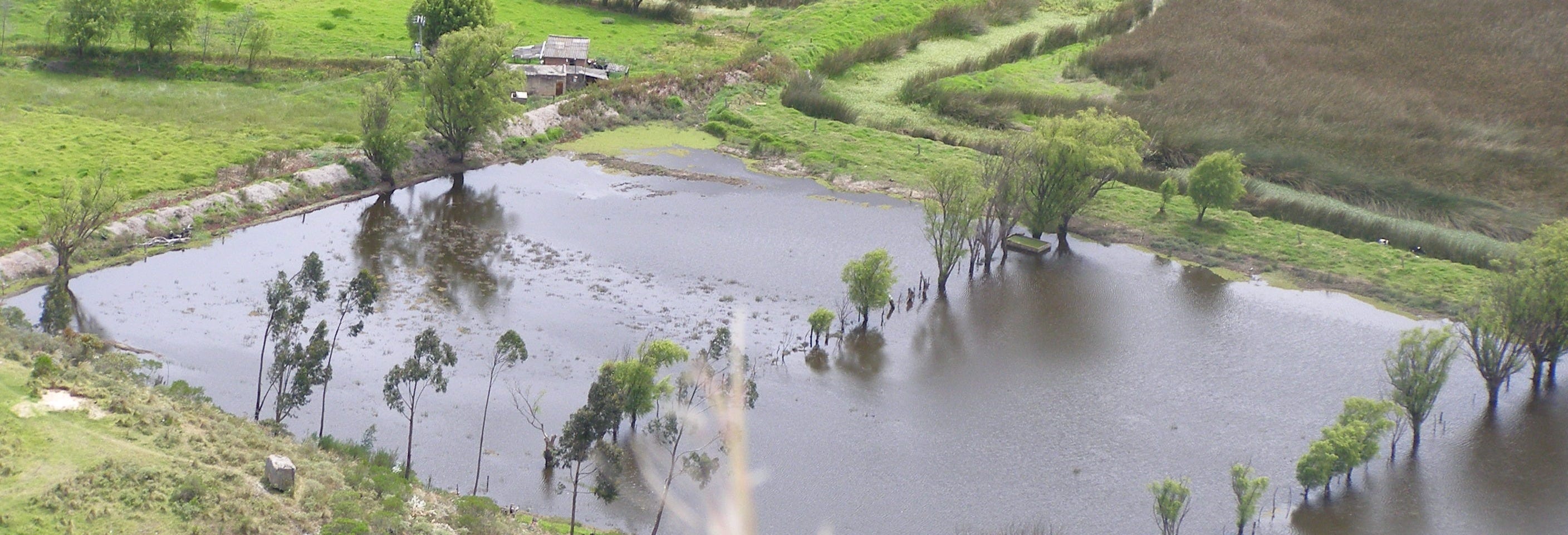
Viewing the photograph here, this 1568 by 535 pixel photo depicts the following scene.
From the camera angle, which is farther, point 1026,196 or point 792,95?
point 792,95

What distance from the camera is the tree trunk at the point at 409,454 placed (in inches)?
1380

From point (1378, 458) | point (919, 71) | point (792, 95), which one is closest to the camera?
point (1378, 458)

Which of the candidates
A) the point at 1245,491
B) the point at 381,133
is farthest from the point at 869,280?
the point at 381,133

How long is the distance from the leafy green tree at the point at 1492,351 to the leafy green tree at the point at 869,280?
19.1 meters

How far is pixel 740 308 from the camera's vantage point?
48812 millimetres

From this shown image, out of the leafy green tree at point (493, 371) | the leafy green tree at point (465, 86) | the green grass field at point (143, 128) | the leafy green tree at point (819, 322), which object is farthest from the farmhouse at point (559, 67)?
the leafy green tree at point (493, 371)

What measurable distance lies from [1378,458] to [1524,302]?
833 centimetres

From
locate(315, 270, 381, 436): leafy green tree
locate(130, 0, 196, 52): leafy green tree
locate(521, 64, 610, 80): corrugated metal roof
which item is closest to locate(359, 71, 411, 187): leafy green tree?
locate(521, 64, 610, 80): corrugated metal roof

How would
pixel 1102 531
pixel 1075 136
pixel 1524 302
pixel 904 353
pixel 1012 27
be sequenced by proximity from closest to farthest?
→ pixel 1102 531 < pixel 1524 302 < pixel 904 353 < pixel 1075 136 < pixel 1012 27

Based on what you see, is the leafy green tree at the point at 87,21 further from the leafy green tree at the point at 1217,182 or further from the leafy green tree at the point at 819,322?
the leafy green tree at the point at 1217,182

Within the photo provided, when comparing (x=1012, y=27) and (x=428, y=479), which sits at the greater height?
(x=1012, y=27)

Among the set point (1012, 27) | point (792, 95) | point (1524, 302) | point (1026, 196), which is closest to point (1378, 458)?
point (1524, 302)

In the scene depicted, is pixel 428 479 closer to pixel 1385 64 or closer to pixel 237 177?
pixel 237 177

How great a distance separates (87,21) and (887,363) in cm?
5327
